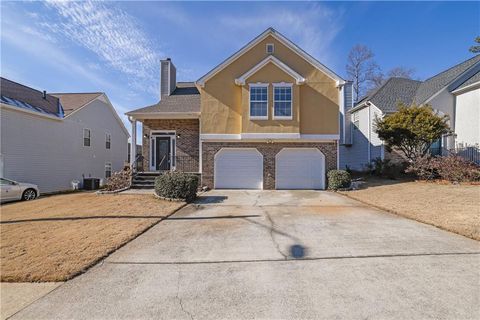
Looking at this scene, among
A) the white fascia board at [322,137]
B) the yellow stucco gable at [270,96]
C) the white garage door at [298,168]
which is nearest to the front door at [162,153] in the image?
the yellow stucco gable at [270,96]

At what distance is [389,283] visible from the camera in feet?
11.8

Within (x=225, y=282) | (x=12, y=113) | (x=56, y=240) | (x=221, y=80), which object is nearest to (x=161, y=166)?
(x=221, y=80)

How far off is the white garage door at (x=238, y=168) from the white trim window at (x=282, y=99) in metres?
2.61

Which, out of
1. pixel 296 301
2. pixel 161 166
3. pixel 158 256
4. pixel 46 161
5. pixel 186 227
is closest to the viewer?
pixel 296 301

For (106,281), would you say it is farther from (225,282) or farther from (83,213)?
(83,213)

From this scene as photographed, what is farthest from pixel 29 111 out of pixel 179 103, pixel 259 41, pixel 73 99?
pixel 259 41

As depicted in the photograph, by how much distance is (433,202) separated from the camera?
898cm

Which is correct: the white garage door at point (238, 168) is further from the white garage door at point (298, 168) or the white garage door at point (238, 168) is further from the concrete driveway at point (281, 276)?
the concrete driveway at point (281, 276)

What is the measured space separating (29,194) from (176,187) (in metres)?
9.66

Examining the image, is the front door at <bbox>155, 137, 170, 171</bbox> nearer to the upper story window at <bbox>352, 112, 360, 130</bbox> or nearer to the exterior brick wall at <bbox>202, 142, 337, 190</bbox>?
the exterior brick wall at <bbox>202, 142, 337, 190</bbox>

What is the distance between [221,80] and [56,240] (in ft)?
37.7

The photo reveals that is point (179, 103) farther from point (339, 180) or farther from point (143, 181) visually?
point (339, 180)

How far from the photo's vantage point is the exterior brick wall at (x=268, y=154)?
14.1 m

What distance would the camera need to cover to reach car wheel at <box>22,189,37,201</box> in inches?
526
